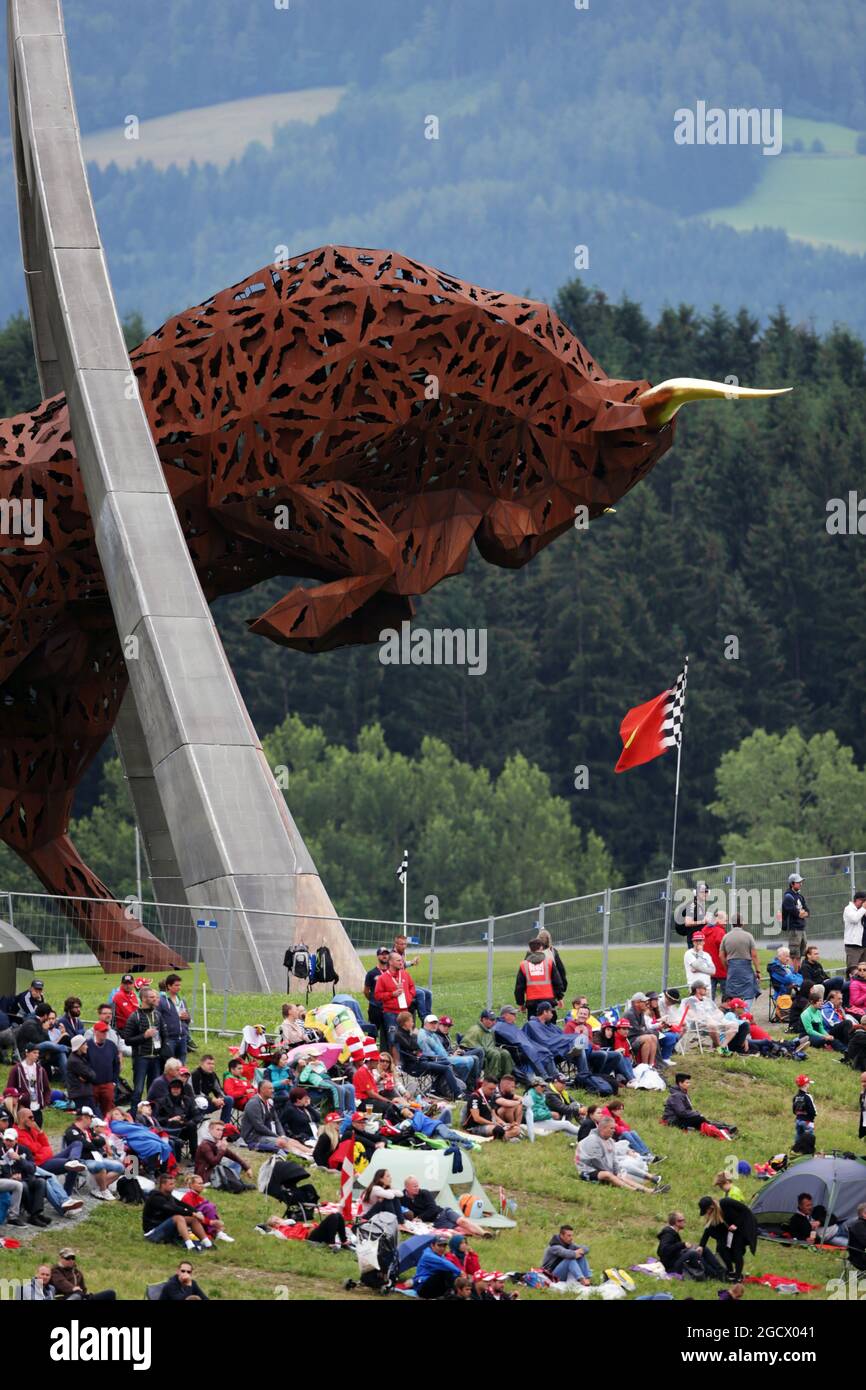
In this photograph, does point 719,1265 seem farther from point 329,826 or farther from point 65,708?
point 329,826

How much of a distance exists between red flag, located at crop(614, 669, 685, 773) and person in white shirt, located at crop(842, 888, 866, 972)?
3.09 m

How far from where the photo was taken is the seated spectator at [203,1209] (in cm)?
1811

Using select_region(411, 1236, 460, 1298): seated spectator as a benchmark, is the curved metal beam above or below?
above

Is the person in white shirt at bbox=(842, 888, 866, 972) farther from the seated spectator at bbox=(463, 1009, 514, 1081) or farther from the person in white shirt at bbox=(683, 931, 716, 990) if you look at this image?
the seated spectator at bbox=(463, 1009, 514, 1081)

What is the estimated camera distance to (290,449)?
30.8 metres

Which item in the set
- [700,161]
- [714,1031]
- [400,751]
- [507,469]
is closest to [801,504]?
[400,751]

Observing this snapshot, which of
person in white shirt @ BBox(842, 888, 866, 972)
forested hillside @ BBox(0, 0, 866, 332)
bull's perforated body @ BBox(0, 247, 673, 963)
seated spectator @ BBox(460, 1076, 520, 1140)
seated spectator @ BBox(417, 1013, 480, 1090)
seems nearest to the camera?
seated spectator @ BBox(460, 1076, 520, 1140)

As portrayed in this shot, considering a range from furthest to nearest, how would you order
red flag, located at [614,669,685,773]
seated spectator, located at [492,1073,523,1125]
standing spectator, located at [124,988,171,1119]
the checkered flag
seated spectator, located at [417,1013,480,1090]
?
red flag, located at [614,669,685,773], the checkered flag, seated spectator, located at [417,1013,480,1090], seated spectator, located at [492,1073,523,1125], standing spectator, located at [124,988,171,1119]

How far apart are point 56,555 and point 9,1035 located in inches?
435

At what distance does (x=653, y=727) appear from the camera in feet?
101

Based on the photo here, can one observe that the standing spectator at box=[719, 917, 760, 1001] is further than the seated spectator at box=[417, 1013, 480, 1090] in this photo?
Yes

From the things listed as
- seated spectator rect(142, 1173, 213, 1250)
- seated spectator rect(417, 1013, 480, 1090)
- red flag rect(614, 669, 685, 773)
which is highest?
red flag rect(614, 669, 685, 773)

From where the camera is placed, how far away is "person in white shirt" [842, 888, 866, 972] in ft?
92.9
